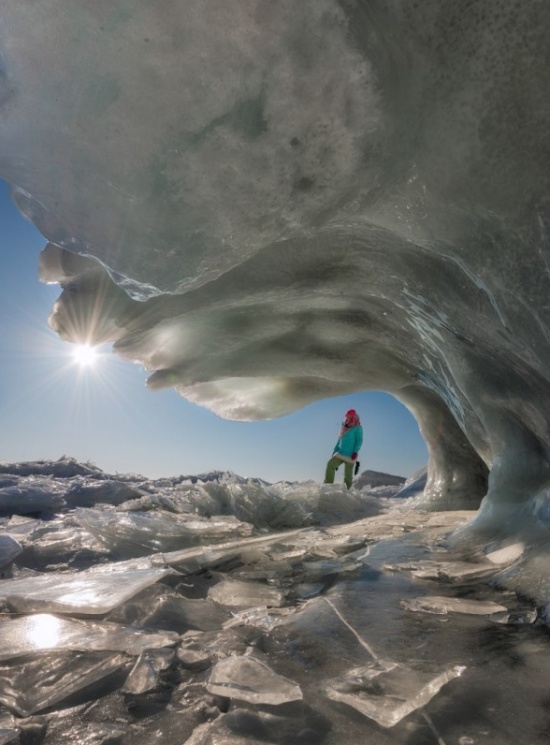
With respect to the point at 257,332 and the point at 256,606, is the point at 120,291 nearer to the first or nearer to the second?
the point at 257,332

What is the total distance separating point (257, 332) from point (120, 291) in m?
1.18

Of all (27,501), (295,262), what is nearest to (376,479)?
(27,501)

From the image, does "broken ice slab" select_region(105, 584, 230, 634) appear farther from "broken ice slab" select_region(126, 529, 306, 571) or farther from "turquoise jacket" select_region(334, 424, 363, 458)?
"turquoise jacket" select_region(334, 424, 363, 458)

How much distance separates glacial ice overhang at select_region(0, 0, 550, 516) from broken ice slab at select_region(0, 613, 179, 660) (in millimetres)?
1427

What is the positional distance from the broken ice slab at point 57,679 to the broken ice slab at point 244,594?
0.53 metres

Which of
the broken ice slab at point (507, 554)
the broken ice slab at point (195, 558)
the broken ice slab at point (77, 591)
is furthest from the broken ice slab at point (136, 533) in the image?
the broken ice slab at point (507, 554)

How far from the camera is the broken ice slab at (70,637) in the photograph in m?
1.08

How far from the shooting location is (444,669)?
1.00 metres

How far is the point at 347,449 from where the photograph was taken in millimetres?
8211

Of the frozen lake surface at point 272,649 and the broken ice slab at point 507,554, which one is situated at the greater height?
the broken ice slab at point 507,554

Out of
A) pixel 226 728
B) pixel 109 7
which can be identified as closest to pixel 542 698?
pixel 226 728

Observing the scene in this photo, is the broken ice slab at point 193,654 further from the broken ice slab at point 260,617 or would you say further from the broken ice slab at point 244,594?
the broken ice slab at point 244,594

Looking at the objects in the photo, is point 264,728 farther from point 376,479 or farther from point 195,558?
point 376,479

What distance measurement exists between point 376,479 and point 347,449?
6.80m
